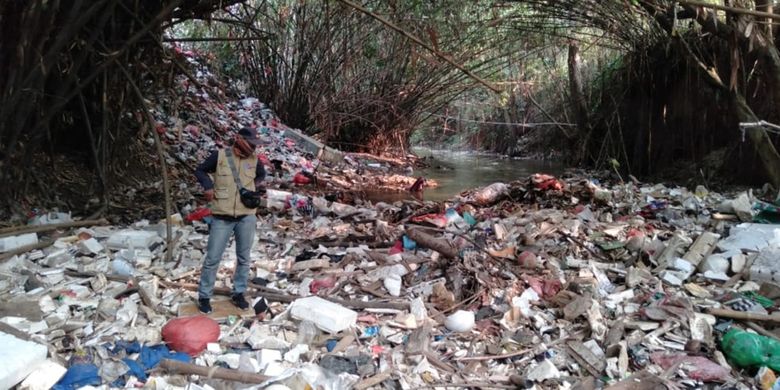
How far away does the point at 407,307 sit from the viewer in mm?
3098

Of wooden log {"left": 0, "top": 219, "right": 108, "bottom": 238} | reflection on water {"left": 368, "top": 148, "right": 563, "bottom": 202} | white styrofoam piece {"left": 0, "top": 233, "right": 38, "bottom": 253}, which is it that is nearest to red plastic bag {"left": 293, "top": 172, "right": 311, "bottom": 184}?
→ reflection on water {"left": 368, "top": 148, "right": 563, "bottom": 202}

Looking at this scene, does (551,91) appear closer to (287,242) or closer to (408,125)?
(408,125)

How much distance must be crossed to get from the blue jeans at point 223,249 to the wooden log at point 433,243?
1.39 metres

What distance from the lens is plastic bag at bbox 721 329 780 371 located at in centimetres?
246

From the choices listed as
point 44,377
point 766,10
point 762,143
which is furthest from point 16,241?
point 762,143

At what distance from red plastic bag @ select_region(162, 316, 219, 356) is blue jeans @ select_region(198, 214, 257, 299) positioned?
30 centimetres

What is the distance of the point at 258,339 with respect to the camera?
2676 millimetres

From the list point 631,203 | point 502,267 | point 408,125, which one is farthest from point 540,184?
point 408,125

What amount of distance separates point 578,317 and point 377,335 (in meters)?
1.16

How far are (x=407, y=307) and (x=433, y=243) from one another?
87cm

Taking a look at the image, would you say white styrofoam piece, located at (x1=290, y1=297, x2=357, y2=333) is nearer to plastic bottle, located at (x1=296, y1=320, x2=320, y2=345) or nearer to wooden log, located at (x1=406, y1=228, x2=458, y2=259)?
plastic bottle, located at (x1=296, y1=320, x2=320, y2=345)

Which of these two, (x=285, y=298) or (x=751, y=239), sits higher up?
(x=751, y=239)

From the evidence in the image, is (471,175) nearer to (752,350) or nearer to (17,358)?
(752,350)

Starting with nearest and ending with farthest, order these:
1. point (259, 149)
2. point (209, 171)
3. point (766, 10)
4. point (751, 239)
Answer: point (209, 171)
point (751, 239)
point (766, 10)
point (259, 149)
